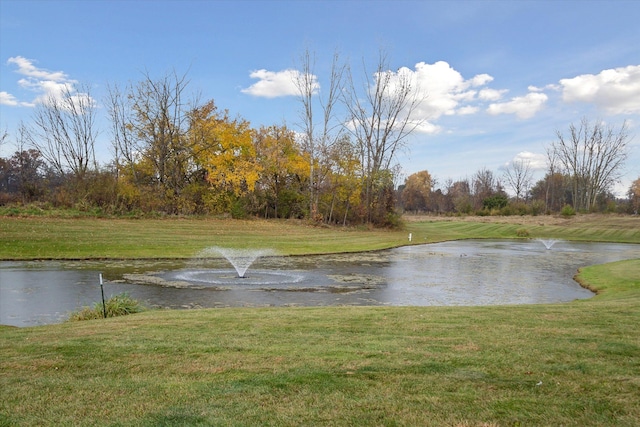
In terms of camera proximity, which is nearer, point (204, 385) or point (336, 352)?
point (204, 385)

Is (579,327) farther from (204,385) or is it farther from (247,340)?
(204,385)

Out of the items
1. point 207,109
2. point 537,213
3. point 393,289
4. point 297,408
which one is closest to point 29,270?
point 393,289

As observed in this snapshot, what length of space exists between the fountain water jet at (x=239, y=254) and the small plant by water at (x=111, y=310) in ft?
29.4

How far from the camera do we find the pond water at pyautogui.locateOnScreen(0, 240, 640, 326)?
12.1 m

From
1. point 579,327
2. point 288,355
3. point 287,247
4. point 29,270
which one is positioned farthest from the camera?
point 287,247

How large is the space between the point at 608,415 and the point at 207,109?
40.9 m

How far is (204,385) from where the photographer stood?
170 inches

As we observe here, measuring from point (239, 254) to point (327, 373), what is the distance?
64.5ft

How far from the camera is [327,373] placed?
4633 mm

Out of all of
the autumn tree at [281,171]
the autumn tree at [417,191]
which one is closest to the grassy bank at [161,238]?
the autumn tree at [281,171]

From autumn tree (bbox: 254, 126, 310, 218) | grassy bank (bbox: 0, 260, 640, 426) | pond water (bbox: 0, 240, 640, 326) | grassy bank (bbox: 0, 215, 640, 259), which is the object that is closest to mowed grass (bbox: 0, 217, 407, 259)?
grassy bank (bbox: 0, 215, 640, 259)

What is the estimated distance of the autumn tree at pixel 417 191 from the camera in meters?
97.0

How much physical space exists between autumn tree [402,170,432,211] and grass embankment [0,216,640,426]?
90.4 meters

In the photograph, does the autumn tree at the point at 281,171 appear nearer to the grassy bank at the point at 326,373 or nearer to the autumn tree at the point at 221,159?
the autumn tree at the point at 221,159
